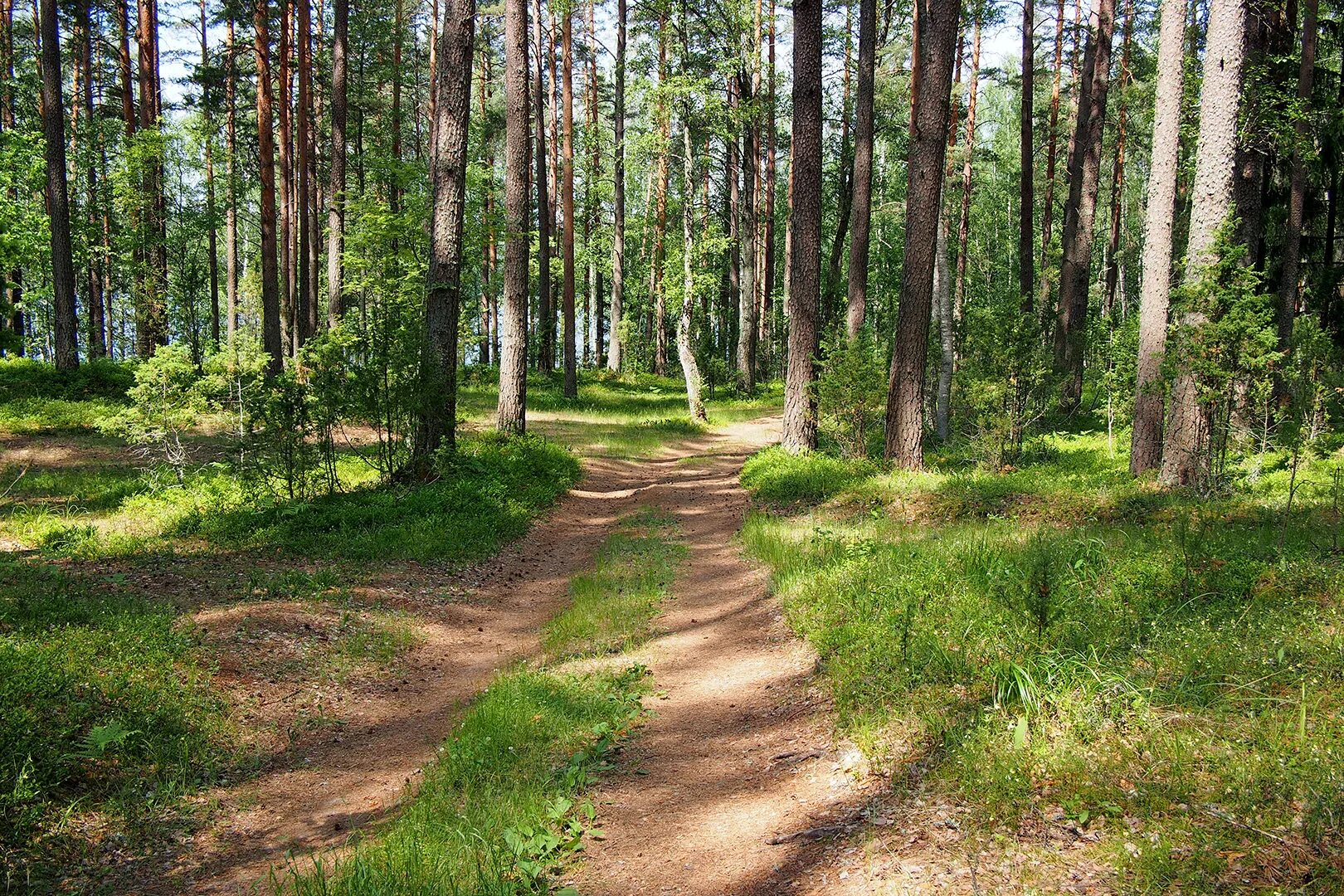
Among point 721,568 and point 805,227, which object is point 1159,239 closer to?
point 805,227

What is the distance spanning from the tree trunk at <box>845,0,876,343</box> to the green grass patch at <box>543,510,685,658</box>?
700cm

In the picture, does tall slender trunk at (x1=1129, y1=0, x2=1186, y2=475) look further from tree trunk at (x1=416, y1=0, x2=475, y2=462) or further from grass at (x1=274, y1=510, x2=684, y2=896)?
tree trunk at (x1=416, y1=0, x2=475, y2=462)

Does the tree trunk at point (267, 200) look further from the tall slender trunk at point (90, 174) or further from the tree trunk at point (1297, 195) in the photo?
the tree trunk at point (1297, 195)

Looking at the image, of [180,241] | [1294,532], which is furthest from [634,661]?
[180,241]

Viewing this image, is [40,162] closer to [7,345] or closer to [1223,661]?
[7,345]

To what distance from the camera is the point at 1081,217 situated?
62.1 ft

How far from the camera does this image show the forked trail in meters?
3.75

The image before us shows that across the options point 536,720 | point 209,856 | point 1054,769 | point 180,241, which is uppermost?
point 180,241

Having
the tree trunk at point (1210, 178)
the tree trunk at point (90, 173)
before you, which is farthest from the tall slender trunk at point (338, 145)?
the tree trunk at point (1210, 178)

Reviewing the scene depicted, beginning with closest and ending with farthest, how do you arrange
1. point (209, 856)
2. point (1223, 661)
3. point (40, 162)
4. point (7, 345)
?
point (1223, 661)
point (209, 856)
point (7, 345)
point (40, 162)

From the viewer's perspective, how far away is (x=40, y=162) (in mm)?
20922

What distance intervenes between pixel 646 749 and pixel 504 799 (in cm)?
104

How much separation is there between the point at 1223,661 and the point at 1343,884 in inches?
65.5

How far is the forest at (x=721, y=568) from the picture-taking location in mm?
3471
